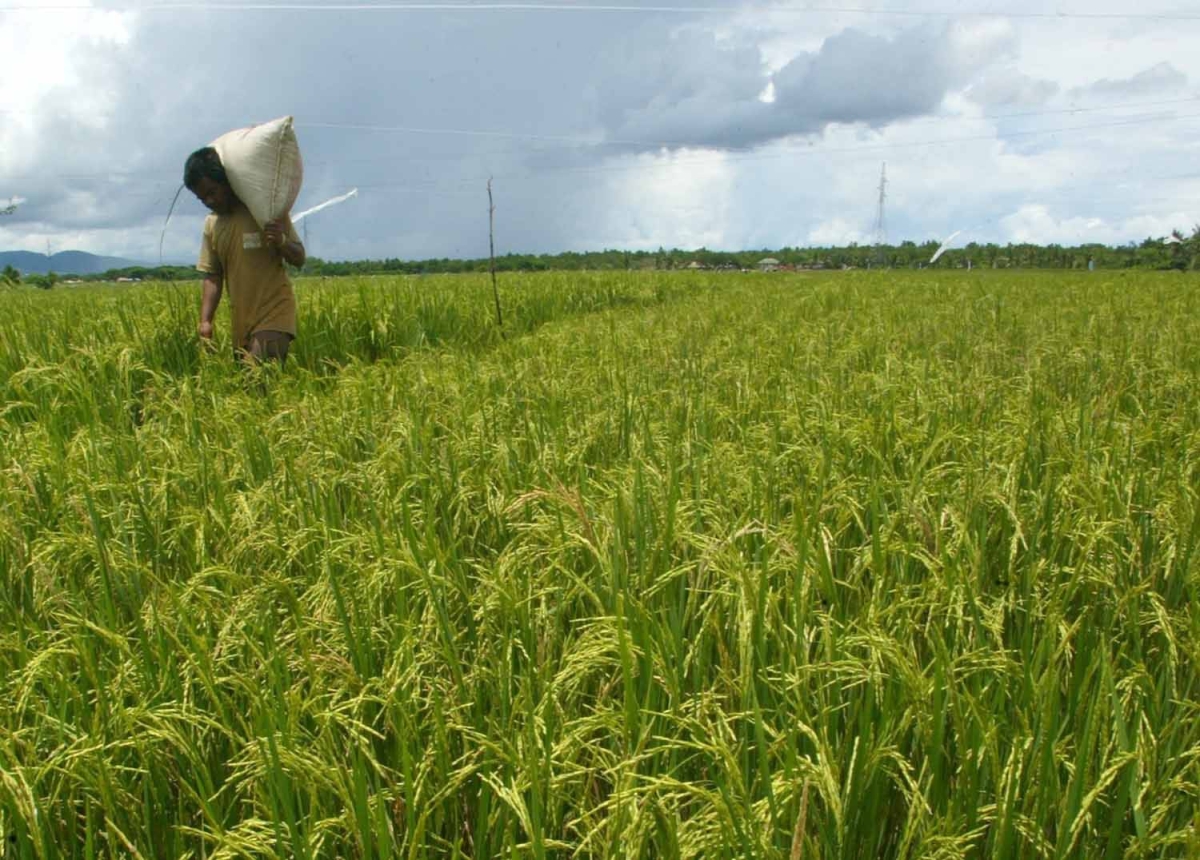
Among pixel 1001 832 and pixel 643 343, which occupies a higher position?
pixel 643 343

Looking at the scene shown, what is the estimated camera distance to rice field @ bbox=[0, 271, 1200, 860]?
1087 millimetres

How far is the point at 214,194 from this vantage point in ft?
13.8

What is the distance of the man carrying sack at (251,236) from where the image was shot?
162 inches

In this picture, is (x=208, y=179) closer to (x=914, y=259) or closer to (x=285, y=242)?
(x=285, y=242)

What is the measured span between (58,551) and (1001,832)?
2.21 metres

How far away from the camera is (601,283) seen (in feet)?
44.7

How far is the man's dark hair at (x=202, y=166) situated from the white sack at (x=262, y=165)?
5 centimetres

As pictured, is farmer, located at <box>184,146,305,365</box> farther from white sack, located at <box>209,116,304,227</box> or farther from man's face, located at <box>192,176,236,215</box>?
white sack, located at <box>209,116,304,227</box>

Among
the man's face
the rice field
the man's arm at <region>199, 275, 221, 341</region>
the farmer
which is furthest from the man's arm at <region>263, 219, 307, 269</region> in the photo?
the rice field

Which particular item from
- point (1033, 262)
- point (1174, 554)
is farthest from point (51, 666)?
point (1033, 262)

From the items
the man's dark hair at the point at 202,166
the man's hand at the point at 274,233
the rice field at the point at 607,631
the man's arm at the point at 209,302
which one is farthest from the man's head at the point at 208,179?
the rice field at the point at 607,631

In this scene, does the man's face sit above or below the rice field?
above

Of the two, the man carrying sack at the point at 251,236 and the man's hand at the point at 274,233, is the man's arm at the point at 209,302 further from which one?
the man's hand at the point at 274,233

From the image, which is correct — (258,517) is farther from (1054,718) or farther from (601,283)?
(601,283)
